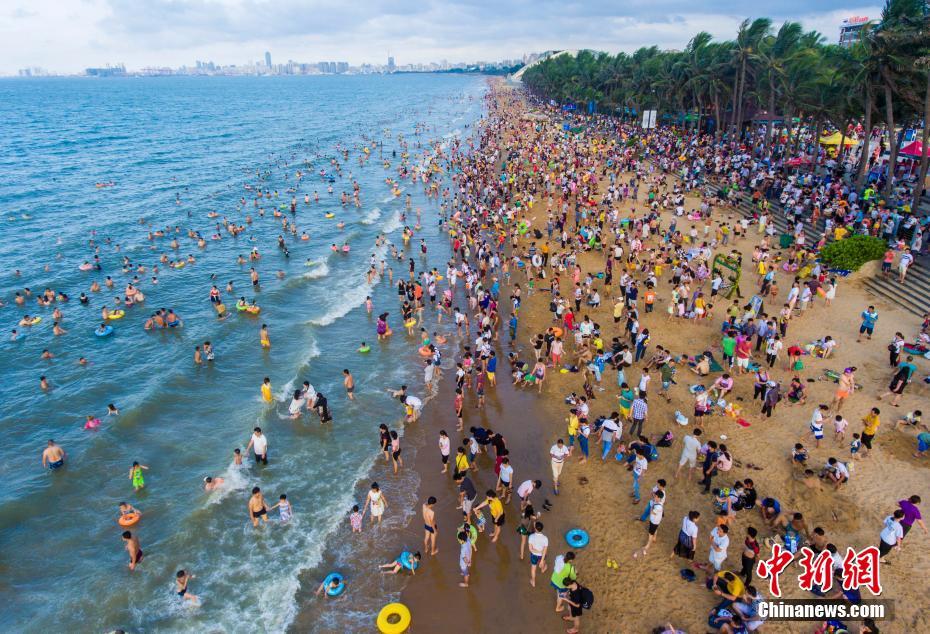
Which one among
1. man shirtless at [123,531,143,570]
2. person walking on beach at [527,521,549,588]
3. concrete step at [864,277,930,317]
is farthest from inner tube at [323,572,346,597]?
concrete step at [864,277,930,317]

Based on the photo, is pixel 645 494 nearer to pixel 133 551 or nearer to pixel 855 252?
Result: pixel 133 551

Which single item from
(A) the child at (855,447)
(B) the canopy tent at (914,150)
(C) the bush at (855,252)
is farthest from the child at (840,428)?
(B) the canopy tent at (914,150)

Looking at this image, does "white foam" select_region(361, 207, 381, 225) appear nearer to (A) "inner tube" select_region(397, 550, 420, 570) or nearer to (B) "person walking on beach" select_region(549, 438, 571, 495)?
(B) "person walking on beach" select_region(549, 438, 571, 495)

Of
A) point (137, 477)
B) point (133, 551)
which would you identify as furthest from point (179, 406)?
point (133, 551)

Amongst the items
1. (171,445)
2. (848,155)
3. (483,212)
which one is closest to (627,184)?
(483,212)

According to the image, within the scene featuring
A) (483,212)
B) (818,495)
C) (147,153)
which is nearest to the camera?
(818,495)

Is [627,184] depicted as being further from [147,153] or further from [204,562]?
[147,153]

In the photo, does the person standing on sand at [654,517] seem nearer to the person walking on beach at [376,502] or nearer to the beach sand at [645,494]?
the beach sand at [645,494]
